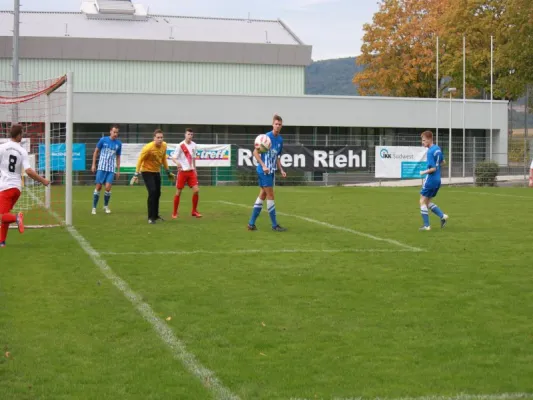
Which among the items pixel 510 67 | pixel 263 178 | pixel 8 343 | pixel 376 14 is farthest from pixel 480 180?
pixel 8 343

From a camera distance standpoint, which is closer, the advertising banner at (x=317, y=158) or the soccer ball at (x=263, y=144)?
the soccer ball at (x=263, y=144)

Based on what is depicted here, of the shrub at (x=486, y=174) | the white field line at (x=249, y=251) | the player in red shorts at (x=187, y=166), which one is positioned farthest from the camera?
the shrub at (x=486, y=174)

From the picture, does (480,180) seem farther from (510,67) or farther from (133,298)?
(133,298)

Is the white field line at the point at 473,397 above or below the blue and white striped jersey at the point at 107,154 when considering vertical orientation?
below

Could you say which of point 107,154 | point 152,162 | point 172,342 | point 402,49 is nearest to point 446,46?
point 402,49

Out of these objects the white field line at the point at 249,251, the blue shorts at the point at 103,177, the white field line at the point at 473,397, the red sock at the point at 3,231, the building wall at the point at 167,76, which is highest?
the building wall at the point at 167,76

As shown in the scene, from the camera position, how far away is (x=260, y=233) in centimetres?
1529

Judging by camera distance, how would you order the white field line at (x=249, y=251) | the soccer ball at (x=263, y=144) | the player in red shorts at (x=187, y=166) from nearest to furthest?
→ the white field line at (x=249, y=251)
the soccer ball at (x=263, y=144)
the player in red shorts at (x=187, y=166)

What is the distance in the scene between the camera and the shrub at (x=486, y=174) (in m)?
38.0

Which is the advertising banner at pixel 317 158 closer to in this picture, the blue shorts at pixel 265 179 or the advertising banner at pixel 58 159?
the advertising banner at pixel 58 159

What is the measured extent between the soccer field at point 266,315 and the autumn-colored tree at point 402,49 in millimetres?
47376

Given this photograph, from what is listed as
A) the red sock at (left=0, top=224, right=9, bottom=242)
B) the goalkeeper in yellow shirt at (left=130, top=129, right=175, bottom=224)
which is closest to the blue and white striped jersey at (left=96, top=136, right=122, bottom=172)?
the goalkeeper in yellow shirt at (left=130, top=129, right=175, bottom=224)

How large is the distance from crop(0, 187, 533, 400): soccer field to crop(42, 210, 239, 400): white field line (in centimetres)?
2

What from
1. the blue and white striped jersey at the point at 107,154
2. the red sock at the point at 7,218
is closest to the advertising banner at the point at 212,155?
the blue and white striped jersey at the point at 107,154
